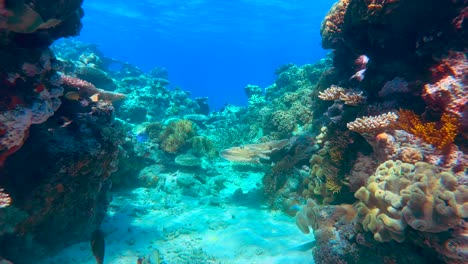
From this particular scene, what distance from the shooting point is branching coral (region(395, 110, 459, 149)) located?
4.14 meters

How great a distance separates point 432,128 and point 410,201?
1500mm

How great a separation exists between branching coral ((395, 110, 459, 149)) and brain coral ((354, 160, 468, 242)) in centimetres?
63

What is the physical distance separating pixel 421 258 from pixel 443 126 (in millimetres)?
1992

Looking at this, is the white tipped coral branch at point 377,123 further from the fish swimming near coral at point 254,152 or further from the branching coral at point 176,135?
the branching coral at point 176,135

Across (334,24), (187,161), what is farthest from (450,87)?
(187,161)

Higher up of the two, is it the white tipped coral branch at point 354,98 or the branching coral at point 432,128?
the white tipped coral branch at point 354,98

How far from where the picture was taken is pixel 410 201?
143 inches

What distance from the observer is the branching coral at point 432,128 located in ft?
13.6

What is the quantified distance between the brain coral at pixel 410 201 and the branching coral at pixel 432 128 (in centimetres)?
63

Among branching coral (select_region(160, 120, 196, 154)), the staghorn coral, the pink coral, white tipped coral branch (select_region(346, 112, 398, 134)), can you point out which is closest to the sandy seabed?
branching coral (select_region(160, 120, 196, 154))

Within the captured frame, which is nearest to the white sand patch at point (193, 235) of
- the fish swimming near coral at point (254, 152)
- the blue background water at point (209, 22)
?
the fish swimming near coral at point (254, 152)

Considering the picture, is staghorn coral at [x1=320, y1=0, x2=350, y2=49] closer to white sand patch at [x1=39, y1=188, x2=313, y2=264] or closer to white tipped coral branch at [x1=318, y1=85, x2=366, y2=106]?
white tipped coral branch at [x1=318, y1=85, x2=366, y2=106]

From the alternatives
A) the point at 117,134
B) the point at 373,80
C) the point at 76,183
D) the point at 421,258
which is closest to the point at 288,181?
the point at 373,80

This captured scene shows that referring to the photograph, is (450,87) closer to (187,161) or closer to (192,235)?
(192,235)
